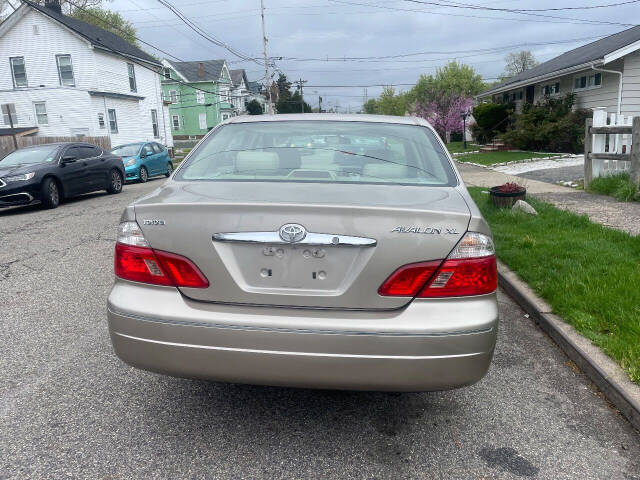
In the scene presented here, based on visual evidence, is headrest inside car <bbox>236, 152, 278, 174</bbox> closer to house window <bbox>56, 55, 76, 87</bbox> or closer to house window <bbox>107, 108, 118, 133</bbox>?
house window <bbox>56, 55, 76, 87</bbox>

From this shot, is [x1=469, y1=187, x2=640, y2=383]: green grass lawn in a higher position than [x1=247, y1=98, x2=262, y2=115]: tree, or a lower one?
lower

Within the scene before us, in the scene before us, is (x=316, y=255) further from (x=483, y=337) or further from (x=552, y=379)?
(x=552, y=379)

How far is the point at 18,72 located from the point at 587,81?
95.2 feet

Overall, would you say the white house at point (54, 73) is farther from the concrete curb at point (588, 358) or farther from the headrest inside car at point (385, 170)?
the headrest inside car at point (385, 170)

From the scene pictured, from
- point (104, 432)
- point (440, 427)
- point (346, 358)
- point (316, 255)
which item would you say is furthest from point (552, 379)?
point (104, 432)

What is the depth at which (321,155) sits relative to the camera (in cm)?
333

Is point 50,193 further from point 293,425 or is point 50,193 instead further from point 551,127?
point 551,127

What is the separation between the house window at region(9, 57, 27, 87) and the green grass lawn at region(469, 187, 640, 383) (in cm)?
2978

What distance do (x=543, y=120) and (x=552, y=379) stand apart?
21.0 m

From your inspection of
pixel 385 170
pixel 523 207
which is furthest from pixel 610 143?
pixel 385 170

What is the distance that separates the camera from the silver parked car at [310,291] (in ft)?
7.54

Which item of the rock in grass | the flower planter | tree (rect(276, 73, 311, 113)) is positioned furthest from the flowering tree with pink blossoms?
tree (rect(276, 73, 311, 113))

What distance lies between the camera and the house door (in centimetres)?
2745

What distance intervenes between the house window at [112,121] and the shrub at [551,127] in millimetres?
21965
